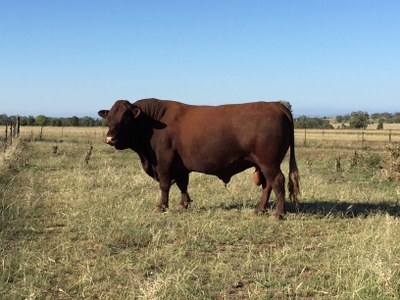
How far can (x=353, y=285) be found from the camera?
161 inches

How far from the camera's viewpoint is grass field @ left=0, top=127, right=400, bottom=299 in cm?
416

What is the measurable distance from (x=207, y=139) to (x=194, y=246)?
2.56 metres

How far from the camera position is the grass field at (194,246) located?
Answer: 4164 mm

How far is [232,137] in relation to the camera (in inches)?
300

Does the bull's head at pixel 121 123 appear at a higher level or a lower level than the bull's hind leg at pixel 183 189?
higher

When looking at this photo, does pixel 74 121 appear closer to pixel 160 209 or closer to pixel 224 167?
pixel 160 209

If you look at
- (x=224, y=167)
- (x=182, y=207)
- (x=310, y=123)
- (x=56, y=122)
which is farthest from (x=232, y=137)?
(x=56, y=122)

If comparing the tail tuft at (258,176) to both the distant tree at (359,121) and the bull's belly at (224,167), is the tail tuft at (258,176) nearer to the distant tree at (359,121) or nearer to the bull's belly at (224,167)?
the bull's belly at (224,167)

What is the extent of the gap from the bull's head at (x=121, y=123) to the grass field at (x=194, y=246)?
115 centimetres

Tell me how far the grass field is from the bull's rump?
2.86 feet

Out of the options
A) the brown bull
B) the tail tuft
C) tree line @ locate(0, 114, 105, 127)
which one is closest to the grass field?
the tail tuft

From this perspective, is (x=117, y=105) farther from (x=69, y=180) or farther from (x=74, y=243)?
(x=69, y=180)

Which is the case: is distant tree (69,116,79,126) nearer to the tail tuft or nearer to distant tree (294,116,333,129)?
distant tree (294,116,333,129)

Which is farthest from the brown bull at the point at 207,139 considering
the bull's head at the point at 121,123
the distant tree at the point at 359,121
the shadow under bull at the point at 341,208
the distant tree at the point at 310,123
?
the distant tree at the point at 359,121
